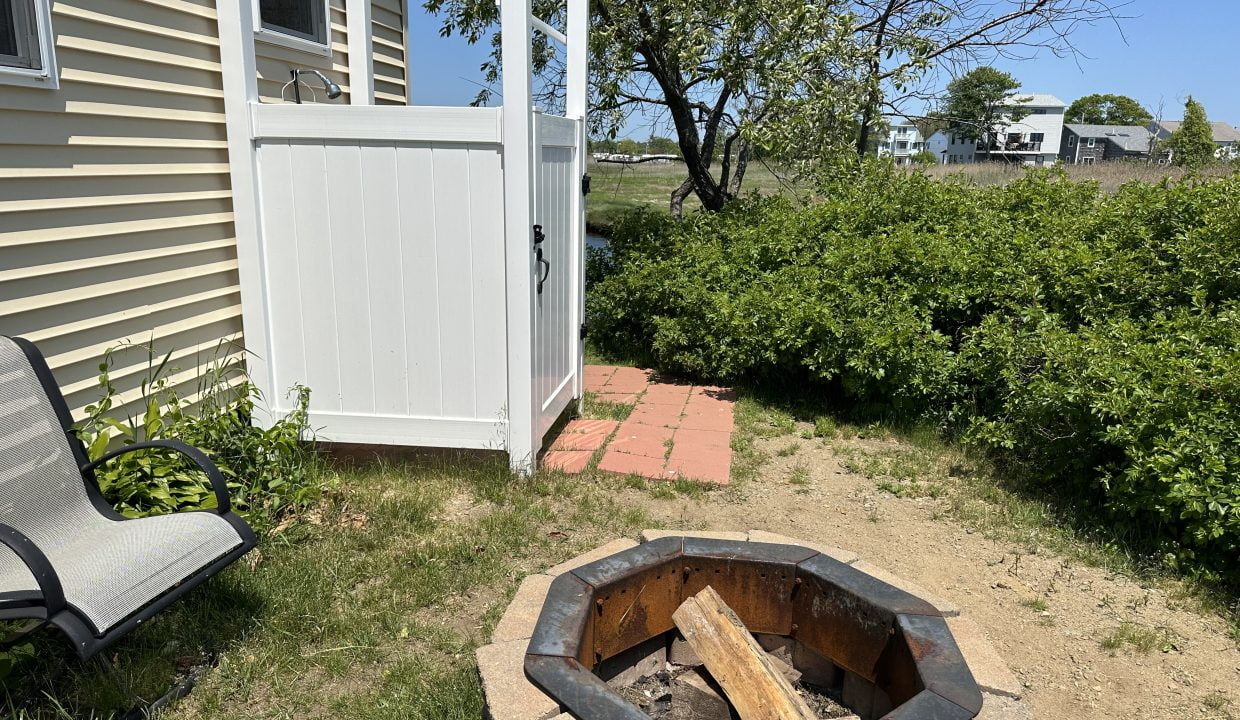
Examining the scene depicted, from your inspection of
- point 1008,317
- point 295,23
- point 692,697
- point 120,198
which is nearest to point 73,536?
point 120,198

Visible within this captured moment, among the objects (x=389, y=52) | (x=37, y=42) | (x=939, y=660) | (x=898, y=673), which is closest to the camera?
(x=939, y=660)

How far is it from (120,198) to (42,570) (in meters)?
1.88

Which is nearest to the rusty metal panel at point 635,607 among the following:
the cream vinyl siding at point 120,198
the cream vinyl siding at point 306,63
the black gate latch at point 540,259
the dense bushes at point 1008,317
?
the black gate latch at point 540,259

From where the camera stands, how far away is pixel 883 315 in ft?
16.3

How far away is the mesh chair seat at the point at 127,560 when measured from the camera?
2.12 metres

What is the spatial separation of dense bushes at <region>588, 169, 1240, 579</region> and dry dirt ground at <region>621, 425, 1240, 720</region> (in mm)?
427

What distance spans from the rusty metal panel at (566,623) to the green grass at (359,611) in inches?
19.5

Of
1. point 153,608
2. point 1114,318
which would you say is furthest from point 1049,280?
point 153,608

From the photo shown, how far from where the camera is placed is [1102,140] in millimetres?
66188

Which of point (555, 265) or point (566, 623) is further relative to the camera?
point (555, 265)

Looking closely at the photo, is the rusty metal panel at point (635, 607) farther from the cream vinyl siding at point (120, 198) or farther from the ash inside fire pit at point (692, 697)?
the cream vinyl siding at point (120, 198)

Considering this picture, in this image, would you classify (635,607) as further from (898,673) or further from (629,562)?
(898,673)

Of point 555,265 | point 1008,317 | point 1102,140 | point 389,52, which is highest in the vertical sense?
point 1102,140

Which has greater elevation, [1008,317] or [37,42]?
[37,42]
